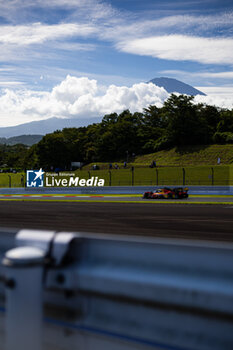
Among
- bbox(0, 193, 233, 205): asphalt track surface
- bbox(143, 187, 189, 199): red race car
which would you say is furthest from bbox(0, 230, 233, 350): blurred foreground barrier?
bbox(143, 187, 189, 199): red race car

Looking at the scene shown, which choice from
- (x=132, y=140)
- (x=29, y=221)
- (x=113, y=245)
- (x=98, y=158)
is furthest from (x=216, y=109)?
(x=113, y=245)

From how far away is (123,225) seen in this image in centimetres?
1381

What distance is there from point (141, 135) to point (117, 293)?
99.9m

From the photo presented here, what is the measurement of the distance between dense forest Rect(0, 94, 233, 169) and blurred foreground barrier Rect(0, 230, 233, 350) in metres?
87.1

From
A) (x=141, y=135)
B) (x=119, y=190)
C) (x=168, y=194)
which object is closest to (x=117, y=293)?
(x=168, y=194)

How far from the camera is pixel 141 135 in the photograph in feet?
334

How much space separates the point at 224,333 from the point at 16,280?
1.40 meters

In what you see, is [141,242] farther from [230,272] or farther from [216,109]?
[216,109]

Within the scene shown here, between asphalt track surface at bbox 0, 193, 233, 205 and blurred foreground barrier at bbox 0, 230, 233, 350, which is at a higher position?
blurred foreground barrier at bbox 0, 230, 233, 350

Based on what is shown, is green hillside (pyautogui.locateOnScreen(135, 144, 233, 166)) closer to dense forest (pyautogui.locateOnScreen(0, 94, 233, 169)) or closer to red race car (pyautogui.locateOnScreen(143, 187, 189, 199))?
dense forest (pyautogui.locateOnScreen(0, 94, 233, 169))

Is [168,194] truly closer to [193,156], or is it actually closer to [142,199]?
[142,199]

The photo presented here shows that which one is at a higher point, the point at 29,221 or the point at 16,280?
the point at 16,280

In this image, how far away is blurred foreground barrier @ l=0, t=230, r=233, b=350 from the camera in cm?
241

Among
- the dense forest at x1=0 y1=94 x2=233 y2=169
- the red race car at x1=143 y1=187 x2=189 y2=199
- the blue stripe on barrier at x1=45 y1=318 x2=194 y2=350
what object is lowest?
the red race car at x1=143 y1=187 x2=189 y2=199
